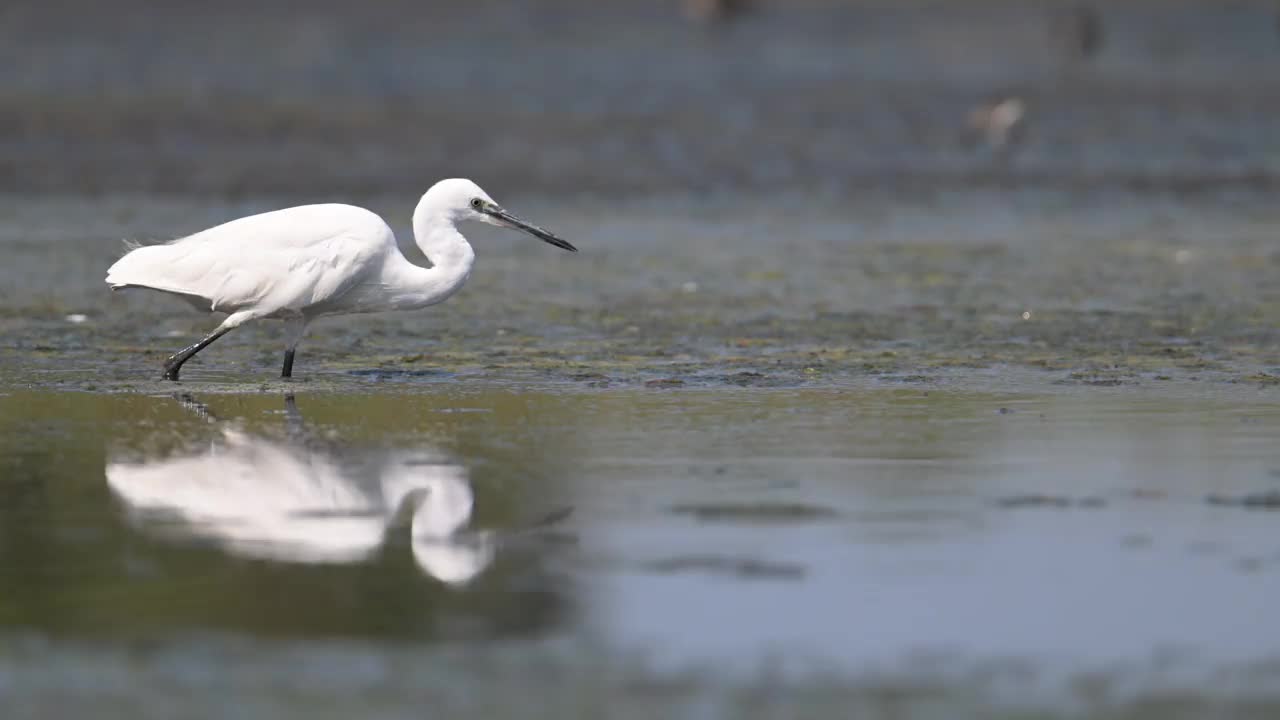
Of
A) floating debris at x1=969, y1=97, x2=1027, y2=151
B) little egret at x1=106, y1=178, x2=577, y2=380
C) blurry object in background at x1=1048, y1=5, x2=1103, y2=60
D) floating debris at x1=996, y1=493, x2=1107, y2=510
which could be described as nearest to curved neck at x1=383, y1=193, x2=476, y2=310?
little egret at x1=106, y1=178, x2=577, y2=380

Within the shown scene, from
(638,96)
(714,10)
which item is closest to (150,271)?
(638,96)

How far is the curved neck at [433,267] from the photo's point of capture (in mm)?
10906

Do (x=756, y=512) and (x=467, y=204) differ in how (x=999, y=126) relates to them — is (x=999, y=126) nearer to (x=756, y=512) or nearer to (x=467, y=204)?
(x=467, y=204)

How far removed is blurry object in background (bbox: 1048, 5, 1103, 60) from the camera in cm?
3750

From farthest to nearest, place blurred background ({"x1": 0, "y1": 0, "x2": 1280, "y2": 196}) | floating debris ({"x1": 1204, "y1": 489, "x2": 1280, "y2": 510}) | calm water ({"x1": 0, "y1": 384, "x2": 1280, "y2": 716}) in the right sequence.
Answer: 1. blurred background ({"x1": 0, "y1": 0, "x2": 1280, "y2": 196})
2. floating debris ({"x1": 1204, "y1": 489, "x2": 1280, "y2": 510})
3. calm water ({"x1": 0, "y1": 384, "x2": 1280, "y2": 716})

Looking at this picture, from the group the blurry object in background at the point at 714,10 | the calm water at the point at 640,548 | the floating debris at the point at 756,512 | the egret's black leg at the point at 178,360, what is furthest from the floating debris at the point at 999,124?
the floating debris at the point at 756,512

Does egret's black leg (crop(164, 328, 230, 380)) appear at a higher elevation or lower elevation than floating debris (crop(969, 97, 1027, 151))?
lower

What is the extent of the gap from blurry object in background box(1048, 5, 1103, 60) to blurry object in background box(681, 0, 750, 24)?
6.17 m

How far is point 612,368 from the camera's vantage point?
11.3 meters

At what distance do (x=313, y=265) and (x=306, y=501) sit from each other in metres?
3.30

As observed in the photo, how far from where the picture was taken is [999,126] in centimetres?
2712

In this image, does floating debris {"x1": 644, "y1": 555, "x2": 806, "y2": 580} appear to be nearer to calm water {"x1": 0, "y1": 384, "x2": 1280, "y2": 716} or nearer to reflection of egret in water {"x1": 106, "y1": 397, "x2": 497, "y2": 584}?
calm water {"x1": 0, "y1": 384, "x2": 1280, "y2": 716}

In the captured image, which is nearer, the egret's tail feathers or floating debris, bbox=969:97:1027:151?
the egret's tail feathers

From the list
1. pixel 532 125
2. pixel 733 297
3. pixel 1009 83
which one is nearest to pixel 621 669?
pixel 733 297
